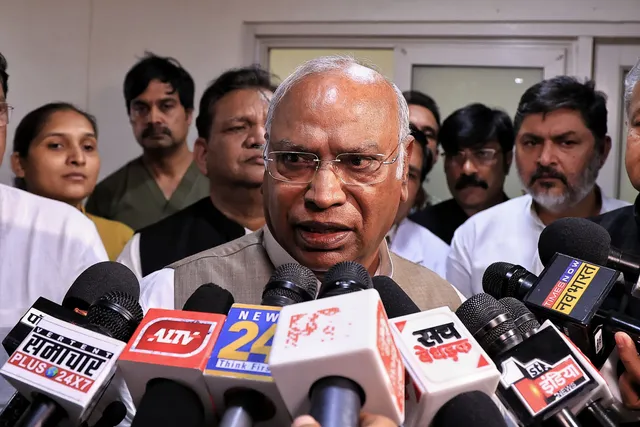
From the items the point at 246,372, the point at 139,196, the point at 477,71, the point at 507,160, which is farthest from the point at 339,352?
the point at 477,71

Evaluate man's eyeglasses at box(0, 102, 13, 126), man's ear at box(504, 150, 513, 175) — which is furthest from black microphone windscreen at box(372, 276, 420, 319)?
man's ear at box(504, 150, 513, 175)

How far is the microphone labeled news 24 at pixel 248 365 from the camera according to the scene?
64 cm

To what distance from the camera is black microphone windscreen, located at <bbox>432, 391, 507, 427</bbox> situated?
627mm

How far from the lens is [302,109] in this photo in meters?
1.09

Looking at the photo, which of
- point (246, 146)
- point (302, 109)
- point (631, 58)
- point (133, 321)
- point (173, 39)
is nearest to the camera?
point (133, 321)

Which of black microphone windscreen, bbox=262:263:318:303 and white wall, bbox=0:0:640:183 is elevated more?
white wall, bbox=0:0:640:183

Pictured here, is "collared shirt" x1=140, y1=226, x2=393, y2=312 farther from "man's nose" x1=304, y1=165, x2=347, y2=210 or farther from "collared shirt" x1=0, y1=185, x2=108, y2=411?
"collared shirt" x1=0, y1=185, x2=108, y2=411

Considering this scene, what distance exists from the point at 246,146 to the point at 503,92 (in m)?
1.78

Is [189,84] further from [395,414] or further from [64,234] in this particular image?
[395,414]

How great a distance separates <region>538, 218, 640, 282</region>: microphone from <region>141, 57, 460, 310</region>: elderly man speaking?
10.0 inches

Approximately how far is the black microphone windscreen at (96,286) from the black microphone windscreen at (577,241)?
0.55 metres

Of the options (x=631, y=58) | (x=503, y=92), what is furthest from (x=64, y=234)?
(x=631, y=58)

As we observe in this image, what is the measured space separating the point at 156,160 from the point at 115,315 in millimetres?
2309

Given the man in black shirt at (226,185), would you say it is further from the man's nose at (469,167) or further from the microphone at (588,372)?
the microphone at (588,372)
